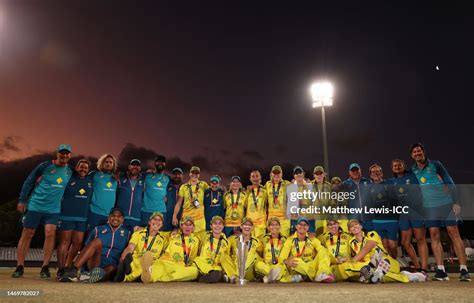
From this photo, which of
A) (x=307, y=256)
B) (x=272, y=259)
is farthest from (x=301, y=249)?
(x=272, y=259)

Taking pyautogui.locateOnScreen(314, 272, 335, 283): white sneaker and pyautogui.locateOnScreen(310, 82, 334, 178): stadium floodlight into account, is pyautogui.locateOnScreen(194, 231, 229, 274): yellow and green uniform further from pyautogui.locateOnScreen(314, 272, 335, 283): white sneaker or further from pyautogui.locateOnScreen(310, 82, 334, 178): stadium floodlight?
pyautogui.locateOnScreen(310, 82, 334, 178): stadium floodlight

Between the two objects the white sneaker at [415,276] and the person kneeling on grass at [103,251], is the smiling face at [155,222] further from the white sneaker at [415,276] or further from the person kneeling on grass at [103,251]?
the white sneaker at [415,276]

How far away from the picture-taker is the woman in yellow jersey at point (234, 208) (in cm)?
833

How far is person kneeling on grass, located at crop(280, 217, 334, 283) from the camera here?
6480mm

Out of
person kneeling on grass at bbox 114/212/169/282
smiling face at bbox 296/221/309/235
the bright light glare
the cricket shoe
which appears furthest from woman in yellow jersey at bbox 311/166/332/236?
the bright light glare

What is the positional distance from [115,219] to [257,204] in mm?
2898

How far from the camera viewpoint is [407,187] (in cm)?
808

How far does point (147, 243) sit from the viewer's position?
6.82 meters

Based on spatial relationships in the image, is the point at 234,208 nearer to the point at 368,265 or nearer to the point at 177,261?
the point at 177,261

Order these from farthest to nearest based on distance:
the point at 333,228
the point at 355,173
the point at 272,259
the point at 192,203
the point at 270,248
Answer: the point at 192,203, the point at 355,173, the point at 333,228, the point at 270,248, the point at 272,259

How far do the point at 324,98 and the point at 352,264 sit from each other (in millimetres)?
9556

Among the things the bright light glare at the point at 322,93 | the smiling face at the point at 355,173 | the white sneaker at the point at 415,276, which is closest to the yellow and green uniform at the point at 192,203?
the smiling face at the point at 355,173

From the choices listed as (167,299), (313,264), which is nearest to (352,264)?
(313,264)

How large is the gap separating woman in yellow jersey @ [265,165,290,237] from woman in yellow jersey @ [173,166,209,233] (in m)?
1.48
